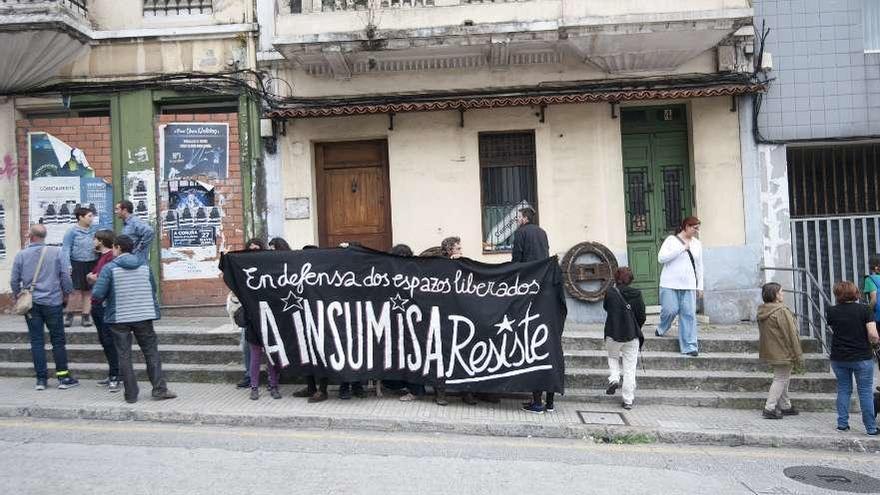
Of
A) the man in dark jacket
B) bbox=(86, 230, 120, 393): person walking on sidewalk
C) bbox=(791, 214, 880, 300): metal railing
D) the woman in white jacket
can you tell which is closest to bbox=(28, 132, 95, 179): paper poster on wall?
bbox=(86, 230, 120, 393): person walking on sidewalk

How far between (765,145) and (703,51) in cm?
174

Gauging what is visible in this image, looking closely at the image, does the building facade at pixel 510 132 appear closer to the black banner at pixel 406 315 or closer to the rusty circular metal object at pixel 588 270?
the rusty circular metal object at pixel 588 270

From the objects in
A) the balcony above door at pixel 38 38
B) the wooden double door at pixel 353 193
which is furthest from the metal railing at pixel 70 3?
the wooden double door at pixel 353 193

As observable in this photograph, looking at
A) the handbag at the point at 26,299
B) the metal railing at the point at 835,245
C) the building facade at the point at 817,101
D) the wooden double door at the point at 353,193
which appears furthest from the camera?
the wooden double door at the point at 353,193

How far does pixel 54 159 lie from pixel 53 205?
75 centimetres

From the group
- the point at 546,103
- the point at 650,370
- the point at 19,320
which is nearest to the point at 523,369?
the point at 650,370

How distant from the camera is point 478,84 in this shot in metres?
10.7

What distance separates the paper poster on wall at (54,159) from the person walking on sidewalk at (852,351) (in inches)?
421

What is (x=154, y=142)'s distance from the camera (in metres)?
10.9

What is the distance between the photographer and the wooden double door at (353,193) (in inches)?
440

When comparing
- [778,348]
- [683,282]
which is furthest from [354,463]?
[683,282]

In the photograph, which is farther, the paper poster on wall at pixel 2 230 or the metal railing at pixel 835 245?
the paper poster on wall at pixel 2 230

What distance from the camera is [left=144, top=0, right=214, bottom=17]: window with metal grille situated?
11.0 meters

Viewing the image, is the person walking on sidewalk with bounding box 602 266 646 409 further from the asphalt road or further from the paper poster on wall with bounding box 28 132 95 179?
the paper poster on wall with bounding box 28 132 95 179
